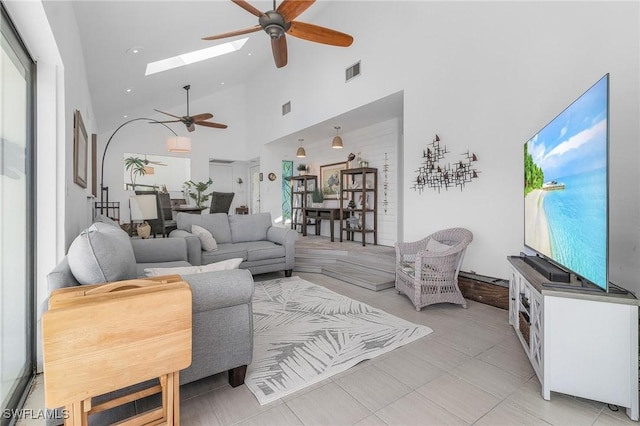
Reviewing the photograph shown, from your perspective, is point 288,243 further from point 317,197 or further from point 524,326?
point 524,326

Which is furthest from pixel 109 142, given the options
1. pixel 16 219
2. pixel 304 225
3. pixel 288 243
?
pixel 16 219

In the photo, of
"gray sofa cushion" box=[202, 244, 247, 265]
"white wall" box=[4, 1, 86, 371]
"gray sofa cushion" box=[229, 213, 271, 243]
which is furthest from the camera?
"gray sofa cushion" box=[229, 213, 271, 243]

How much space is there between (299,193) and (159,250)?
14.1ft

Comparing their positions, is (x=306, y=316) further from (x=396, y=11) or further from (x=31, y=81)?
(x=396, y=11)

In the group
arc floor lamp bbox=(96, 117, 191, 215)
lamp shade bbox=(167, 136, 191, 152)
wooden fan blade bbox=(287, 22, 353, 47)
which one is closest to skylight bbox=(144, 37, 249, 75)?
arc floor lamp bbox=(96, 117, 191, 215)

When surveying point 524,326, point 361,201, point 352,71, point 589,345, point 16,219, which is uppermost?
point 352,71

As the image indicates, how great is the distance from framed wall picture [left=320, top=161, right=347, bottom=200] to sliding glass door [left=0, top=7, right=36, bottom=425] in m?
5.30

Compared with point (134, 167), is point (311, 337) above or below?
below

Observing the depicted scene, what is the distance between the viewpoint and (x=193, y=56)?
5.37 metres

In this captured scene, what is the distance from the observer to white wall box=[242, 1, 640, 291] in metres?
2.34

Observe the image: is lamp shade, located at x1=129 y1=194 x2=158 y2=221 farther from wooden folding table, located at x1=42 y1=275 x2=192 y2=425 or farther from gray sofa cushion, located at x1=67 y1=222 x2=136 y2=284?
wooden folding table, located at x1=42 y1=275 x2=192 y2=425

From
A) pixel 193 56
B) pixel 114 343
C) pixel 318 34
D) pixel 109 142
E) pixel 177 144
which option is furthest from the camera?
pixel 177 144

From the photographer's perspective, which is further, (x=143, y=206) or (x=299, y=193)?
(x=299, y=193)

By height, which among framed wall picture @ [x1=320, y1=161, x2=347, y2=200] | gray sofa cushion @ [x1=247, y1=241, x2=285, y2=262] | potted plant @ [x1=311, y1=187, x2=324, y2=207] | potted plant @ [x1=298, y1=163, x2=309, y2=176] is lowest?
gray sofa cushion @ [x1=247, y1=241, x2=285, y2=262]
